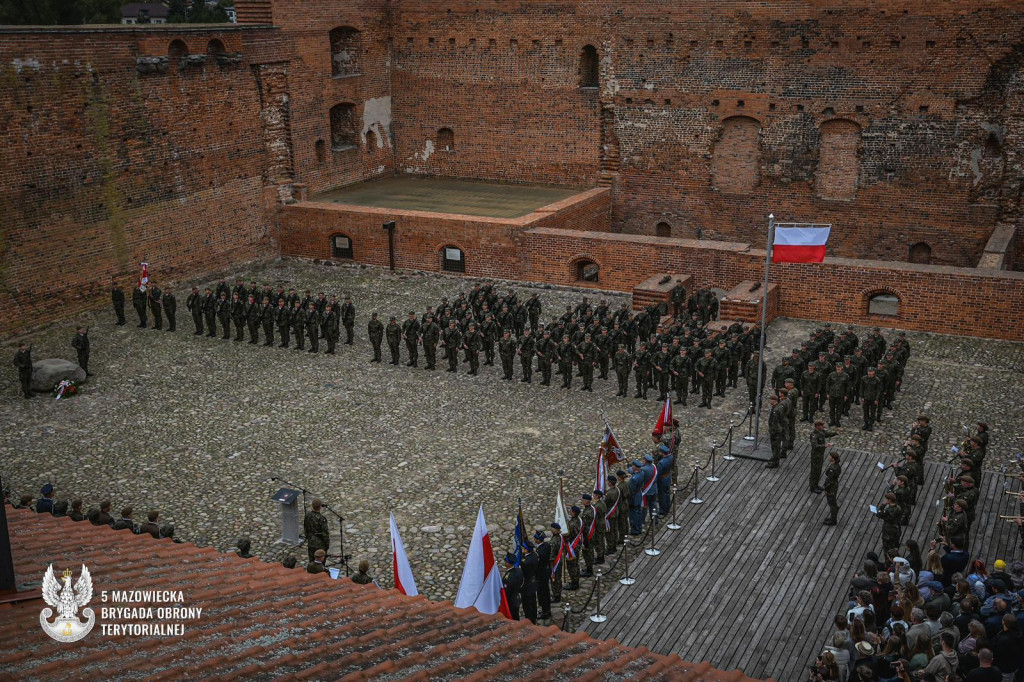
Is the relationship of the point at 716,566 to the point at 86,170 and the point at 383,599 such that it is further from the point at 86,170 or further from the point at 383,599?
the point at 86,170

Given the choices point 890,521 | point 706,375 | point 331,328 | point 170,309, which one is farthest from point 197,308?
point 890,521

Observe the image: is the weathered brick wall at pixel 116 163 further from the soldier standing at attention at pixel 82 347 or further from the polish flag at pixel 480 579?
the polish flag at pixel 480 579

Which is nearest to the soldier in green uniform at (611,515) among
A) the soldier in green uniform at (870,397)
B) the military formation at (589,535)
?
the military formation at (589,535)

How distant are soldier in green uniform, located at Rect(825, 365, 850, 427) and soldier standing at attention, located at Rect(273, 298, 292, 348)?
33.4 ft

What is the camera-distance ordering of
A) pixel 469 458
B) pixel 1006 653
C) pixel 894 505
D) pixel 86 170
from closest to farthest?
1. pixel 1006 653
2. pixel 894 505
3. pixel 469 458
4. pixel 86 170

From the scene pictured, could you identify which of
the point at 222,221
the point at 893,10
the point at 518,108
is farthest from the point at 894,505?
the point at 518,108

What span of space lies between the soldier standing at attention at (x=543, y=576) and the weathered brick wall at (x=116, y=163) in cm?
1402

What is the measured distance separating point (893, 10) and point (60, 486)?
68.4 feet

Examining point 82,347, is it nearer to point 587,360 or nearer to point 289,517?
point 289,517

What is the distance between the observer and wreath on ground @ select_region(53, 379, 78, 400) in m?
17.3

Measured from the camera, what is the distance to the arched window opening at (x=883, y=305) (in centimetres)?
2172

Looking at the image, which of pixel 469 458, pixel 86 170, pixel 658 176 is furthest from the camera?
pixel 658 176

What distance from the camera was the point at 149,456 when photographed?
15.1m

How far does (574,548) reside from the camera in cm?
1162
